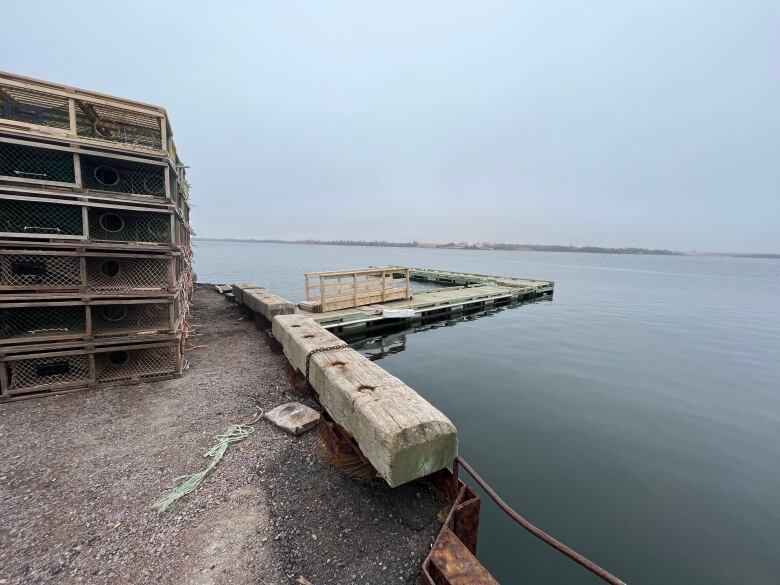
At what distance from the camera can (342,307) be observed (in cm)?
1473

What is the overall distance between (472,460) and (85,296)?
7368mm

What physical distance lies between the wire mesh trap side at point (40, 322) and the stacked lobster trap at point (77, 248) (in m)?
0.02

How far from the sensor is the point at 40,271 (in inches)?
233

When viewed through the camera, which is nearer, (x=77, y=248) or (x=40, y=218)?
(x=77, y=248)

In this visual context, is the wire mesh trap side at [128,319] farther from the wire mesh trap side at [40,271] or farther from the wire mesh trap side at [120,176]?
the wire mesh trap side at [120,176]

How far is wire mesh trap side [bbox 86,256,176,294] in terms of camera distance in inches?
250

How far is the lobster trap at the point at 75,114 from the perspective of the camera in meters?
5.38

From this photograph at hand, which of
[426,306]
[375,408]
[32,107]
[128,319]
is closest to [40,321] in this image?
[128,319]

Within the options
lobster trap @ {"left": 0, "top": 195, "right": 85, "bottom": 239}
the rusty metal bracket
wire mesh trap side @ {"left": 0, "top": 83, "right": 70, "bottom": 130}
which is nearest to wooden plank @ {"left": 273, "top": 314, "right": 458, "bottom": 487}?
the rusty metal bracket

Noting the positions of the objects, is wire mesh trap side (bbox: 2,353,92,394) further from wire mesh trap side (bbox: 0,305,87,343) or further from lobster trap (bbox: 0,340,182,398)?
wire mesh trap side (bbox: 0,305,87,343)

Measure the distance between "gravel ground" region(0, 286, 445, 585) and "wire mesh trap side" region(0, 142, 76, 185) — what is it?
3.87 metres

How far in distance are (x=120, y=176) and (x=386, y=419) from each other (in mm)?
7421

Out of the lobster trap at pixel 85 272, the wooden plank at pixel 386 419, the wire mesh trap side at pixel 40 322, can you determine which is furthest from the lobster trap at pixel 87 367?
the wooden plank at pixel 386 419

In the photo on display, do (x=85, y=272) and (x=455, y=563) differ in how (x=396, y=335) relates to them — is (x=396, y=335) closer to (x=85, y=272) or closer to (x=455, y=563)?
(x=85, y=272)
